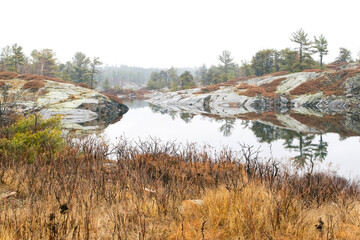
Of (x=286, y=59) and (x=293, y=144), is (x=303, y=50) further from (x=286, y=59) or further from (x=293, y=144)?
(x=293, y=144)

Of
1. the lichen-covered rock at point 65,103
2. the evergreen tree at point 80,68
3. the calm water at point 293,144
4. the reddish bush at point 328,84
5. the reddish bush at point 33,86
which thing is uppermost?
the evergreen tree at point 80,68

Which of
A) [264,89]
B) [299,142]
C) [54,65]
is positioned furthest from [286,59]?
[54,65]

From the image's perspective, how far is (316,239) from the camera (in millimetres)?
2611

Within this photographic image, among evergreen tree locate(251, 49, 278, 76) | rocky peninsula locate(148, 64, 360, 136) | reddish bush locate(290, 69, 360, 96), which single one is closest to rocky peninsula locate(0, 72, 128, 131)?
rocky peninsula locate(148, 64, 360, 136)

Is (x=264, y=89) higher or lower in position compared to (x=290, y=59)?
lower

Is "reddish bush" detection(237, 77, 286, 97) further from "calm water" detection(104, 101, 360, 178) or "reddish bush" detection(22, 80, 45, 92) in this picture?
Result: "reddish bush" detection(22, 80, 45, 92)

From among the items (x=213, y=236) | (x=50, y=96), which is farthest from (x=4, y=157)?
(x=50, y=96)

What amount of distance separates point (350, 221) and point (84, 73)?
64794 millimetres

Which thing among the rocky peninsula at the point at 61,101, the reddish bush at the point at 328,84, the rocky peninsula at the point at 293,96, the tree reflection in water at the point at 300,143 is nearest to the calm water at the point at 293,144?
the tree reflection in water at the point at 300,143

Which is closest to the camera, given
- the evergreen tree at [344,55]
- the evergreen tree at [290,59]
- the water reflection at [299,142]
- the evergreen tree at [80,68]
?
the water reflection at [299,142]

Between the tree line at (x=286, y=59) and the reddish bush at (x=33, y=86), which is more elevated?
the tree line at (x=286, y=59)

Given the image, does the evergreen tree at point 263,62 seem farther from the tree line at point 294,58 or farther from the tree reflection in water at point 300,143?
the tree reflection in water at point 300,143

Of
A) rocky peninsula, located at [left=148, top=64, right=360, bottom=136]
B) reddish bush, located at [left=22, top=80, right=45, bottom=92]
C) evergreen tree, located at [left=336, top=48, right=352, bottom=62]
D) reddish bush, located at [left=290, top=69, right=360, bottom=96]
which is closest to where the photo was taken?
reddish bush, located at [left=22, top=80, right=45, bottom=92]

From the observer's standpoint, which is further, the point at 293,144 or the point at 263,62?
the point at 263,62
